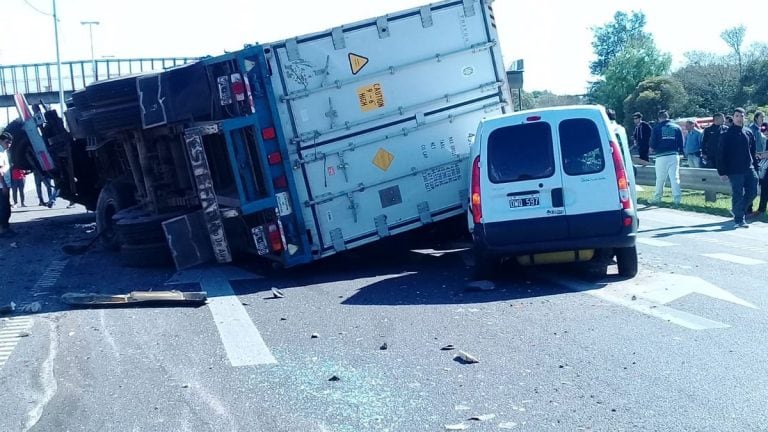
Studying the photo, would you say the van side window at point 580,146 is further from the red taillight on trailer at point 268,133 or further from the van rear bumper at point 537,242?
the red taillight on trailer at point 268,133

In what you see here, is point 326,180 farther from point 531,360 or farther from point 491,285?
point 531,360

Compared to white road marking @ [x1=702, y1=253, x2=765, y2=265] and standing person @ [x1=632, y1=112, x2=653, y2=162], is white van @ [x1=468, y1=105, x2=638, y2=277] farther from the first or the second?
standing person @ [x1=632, y1=112, x2=653, y2=162]

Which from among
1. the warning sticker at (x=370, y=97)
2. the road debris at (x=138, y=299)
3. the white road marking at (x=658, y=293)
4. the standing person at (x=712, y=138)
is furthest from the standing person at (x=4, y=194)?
the standing person at (x=712, y=138)

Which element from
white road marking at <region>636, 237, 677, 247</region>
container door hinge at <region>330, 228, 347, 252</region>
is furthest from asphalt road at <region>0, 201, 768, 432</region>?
white road marking at <region>636, 237, 677, 247</region>

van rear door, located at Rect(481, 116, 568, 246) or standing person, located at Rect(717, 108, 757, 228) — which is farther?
standing person, located at Rect(717, 108, 757, 228)

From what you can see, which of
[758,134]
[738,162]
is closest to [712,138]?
[758,134]

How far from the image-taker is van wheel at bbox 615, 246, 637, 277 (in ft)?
31.3

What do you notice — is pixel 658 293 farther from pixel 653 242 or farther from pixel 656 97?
pixel 656 97

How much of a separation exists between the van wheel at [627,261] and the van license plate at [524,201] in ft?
3.50

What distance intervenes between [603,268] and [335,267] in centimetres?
366

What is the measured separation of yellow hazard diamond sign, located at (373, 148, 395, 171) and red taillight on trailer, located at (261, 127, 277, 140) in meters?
1.28

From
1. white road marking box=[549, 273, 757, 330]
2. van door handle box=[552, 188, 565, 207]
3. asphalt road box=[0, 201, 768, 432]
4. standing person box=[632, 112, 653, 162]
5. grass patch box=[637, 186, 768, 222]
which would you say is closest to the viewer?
asphalt road box=[0, 201, 768, 432]

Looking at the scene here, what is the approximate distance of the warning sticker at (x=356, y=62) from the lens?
10.7 m

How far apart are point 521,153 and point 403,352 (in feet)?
10.7
